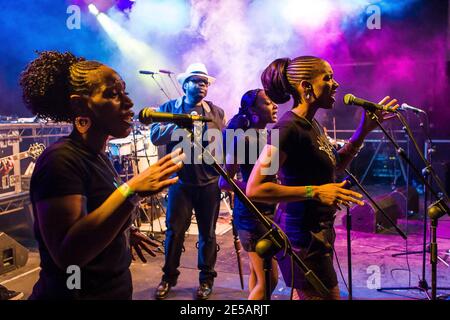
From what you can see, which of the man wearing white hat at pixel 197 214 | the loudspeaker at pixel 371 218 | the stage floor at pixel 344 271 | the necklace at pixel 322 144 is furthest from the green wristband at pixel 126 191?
the loudspeaker at pixel 371 218

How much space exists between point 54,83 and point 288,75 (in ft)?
4.61

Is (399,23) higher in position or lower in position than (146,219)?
higher

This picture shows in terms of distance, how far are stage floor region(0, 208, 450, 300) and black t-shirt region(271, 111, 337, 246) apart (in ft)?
6.61

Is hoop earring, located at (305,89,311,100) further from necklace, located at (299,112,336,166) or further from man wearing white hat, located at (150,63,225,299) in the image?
man wearing white hat, located at (150,63,225,299)

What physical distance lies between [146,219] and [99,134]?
574 cm

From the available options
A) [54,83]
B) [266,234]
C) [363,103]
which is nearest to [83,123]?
[54,83]

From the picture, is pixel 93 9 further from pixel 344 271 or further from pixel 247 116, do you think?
pixel 344 271

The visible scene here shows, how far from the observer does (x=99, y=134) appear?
1.85 m

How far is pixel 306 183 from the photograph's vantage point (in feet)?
8.09

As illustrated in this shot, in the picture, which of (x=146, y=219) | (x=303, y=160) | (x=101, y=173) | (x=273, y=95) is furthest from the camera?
(x=146, y=219)

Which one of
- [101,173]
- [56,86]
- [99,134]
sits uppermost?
[56,86]

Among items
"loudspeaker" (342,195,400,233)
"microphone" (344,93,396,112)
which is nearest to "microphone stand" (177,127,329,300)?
"microphone" (344,93,396,112)
